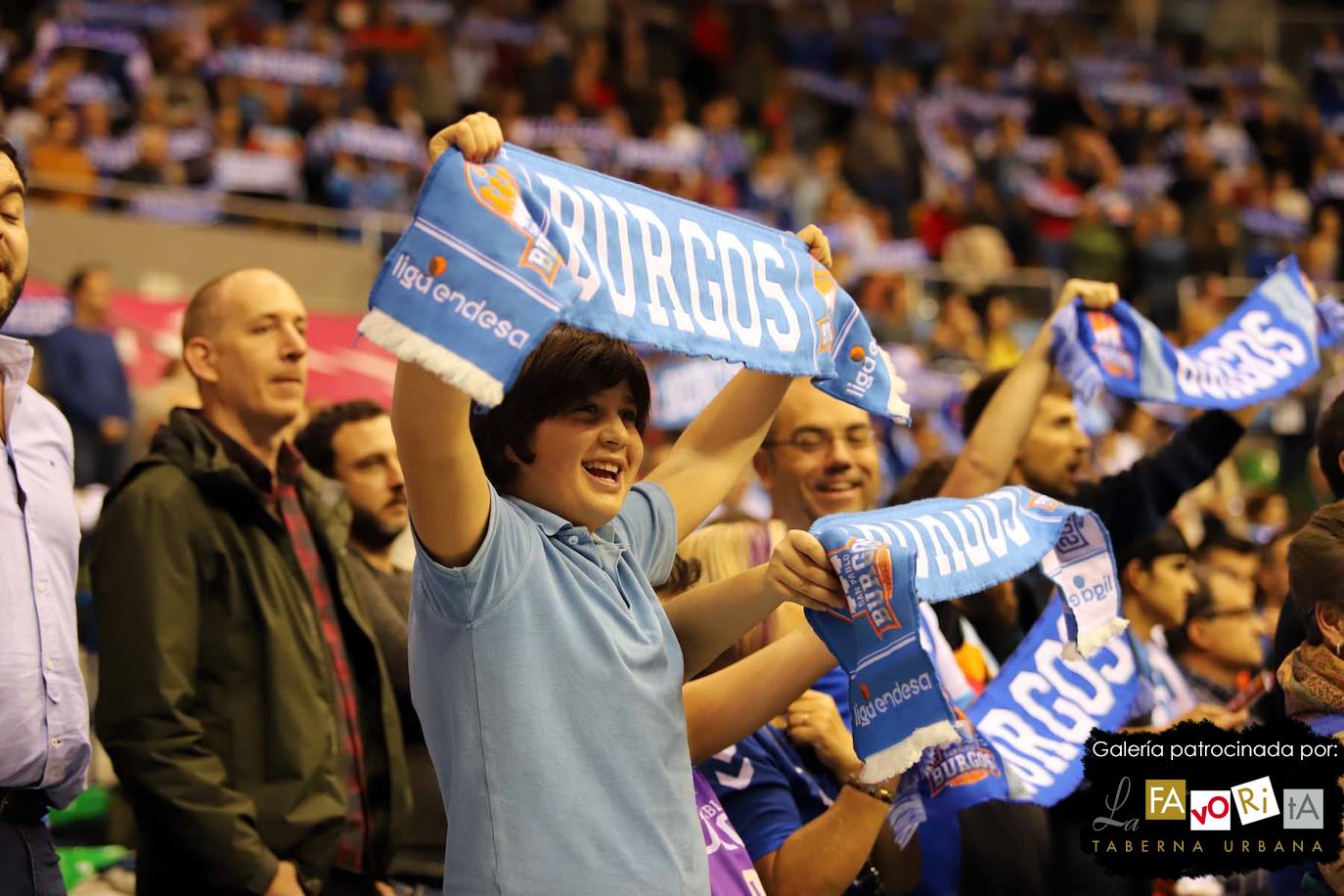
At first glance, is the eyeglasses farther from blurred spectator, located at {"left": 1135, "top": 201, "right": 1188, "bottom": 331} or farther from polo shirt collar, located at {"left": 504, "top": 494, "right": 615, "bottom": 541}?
blurred spectator, located at {"left": 1135, "top": 201, "right": 1188, "bottom": 331}

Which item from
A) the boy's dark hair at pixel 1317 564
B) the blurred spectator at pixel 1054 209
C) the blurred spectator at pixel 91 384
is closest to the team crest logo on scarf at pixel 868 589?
the boy's dark hair at pixel 1317 564

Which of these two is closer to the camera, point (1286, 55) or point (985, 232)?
point (985, 232)

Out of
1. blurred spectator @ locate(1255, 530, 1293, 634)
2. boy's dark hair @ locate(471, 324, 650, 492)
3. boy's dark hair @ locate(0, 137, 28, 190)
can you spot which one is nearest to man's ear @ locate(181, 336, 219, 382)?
boy's dark hair @ locate(0, 137, 28, 190)

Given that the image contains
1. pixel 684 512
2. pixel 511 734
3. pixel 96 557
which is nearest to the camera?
pixel 511 734

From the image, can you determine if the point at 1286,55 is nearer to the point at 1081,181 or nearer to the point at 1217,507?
the point at 1081,181

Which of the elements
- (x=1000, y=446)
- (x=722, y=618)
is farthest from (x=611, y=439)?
(x=1000, y=446)

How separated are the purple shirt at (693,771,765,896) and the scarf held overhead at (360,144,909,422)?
654 mm

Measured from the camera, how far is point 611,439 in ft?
6.70

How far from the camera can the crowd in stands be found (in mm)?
2670

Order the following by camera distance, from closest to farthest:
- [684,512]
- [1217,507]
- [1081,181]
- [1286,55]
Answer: [684,512] < [1217,507] < [1081,181] < [1286,55]

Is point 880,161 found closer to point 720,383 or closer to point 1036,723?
point 720,383

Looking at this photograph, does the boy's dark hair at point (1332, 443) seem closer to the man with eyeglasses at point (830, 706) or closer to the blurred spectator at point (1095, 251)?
the man with eyeglasses at point (830, 706)

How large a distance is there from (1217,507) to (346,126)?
580 centimetres

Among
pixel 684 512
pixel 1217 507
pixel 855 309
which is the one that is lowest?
pixel 1217 507
